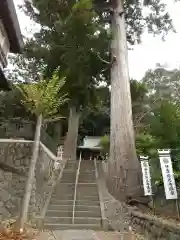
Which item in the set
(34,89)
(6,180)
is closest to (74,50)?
(34,89)

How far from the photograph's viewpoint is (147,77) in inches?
987

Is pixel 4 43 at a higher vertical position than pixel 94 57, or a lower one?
lower

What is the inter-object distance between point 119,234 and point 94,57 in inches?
269

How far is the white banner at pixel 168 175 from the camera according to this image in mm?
6531

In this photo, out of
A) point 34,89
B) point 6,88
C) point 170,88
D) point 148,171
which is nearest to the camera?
point 34,89

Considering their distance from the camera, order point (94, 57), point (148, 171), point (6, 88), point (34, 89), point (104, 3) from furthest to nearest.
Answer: point (104, 3) → point (94, 57) → point (6, 88) → point (148, 171) → point (34, 89)

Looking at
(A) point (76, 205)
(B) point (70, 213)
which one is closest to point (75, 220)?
(B) point (70, 213)

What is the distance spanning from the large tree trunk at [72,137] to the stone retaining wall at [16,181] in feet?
23.3

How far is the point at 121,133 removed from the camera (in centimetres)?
A: 940

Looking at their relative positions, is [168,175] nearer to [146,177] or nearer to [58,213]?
[146,177]

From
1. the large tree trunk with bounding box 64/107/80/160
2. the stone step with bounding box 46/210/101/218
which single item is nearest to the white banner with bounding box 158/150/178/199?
the stone step with bounding box 46/210/101/218

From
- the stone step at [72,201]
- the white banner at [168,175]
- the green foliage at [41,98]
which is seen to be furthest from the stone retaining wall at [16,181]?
the white banner at [168,175]

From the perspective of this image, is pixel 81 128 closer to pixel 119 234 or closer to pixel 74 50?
pixel 74 50

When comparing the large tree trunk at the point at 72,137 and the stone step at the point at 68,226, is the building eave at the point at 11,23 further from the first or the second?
the large tree trunk at the point at 72,137
